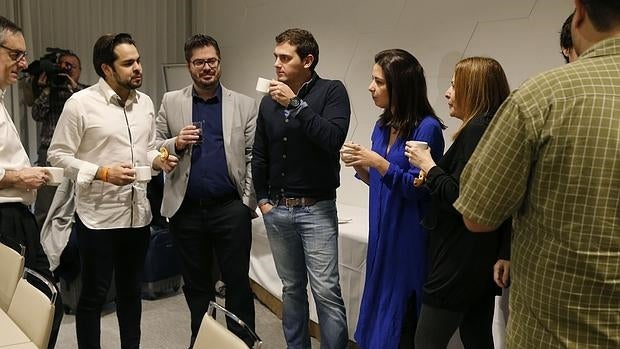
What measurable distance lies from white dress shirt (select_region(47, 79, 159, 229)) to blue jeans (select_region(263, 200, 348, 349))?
595mm

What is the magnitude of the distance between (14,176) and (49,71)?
6.76 ft

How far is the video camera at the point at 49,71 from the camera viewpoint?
12.6 ft

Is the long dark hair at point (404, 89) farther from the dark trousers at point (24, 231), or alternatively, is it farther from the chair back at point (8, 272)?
the dark trousers at point (24, 231)

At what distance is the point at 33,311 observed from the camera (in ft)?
5.02

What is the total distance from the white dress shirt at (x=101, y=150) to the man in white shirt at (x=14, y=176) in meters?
0.16

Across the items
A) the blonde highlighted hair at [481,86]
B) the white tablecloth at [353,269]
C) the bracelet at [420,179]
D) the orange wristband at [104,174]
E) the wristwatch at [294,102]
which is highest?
the blonde highlighted hair at [481,86]

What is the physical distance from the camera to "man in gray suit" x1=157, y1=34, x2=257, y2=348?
8.00 ft

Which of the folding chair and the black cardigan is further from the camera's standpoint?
the black cardigan

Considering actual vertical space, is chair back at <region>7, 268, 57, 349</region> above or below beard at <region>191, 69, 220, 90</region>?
below

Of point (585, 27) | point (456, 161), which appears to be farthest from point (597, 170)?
point (456, 161)

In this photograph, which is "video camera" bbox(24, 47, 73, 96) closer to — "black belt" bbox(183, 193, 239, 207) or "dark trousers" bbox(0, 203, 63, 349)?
"dark trousers" bbox(0, 203, 63, 349)

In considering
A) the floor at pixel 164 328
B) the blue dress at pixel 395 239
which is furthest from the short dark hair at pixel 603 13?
the floor at pixel 164 328

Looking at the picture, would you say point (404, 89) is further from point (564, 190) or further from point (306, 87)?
point (564, 190)

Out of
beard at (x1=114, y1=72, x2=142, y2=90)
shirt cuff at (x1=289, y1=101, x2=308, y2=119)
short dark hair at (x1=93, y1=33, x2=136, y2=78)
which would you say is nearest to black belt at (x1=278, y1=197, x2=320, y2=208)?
shirt cuff at (x1=289, y1=101, x2=308, y2=119)
